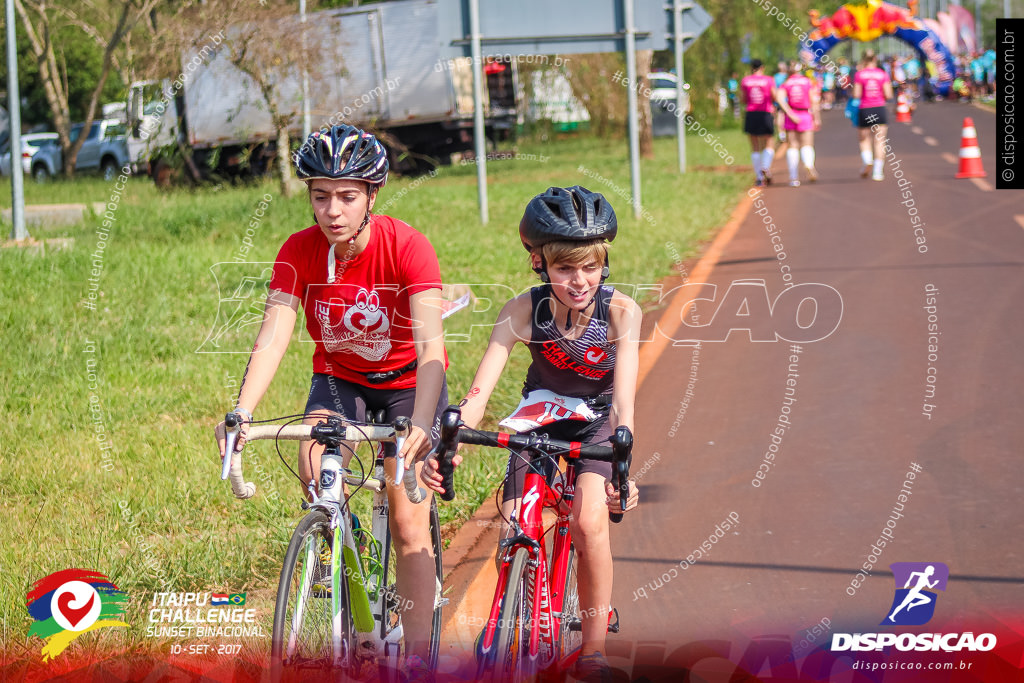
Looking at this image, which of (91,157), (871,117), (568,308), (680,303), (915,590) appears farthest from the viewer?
(91,157)

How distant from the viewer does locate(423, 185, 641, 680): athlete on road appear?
3480mm

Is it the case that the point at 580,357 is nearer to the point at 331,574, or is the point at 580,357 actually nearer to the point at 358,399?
the point at 358,399

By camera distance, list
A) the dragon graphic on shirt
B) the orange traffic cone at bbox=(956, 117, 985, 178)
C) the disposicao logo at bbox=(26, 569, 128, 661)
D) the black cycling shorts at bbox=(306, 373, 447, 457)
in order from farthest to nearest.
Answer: the orange traffic cone at bbox=(956, 117, 985, 178)
the disposicao logo at bbox=(26, 569, 128, 661)
the black cycling shorts at bbox=(306, 373, 447, 457)
the dragon graphic on shirt

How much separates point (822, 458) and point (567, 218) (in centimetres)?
343

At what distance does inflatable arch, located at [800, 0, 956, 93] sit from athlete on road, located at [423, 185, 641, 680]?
22263 millimetres

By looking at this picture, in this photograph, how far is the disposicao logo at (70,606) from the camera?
166 inches

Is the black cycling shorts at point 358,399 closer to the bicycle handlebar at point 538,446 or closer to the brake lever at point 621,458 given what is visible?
the bicycle handlebar at point 538,446

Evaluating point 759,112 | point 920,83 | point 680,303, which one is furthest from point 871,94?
point 920,83

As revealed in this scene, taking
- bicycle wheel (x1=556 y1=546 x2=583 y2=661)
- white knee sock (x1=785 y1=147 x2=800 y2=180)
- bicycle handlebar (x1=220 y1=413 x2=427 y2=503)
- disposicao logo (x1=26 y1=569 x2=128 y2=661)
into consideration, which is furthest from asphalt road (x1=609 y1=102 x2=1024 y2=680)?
white knee sock (x1=785 y1=147 x2=800 y2=180)

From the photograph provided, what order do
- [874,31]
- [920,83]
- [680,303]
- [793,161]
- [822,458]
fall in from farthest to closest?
[920,83] → [874,31] → [793,161] → [680,303] → [822,458]

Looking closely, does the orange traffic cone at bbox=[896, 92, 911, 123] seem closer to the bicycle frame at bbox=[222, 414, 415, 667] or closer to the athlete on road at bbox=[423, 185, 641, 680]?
the athlete on road at bbox=[423, 185, 641, 680]

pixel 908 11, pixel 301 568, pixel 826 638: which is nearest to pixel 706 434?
pixel 826 638

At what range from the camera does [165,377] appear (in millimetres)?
7816

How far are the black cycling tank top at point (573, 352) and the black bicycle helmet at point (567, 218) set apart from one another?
0.76ft
